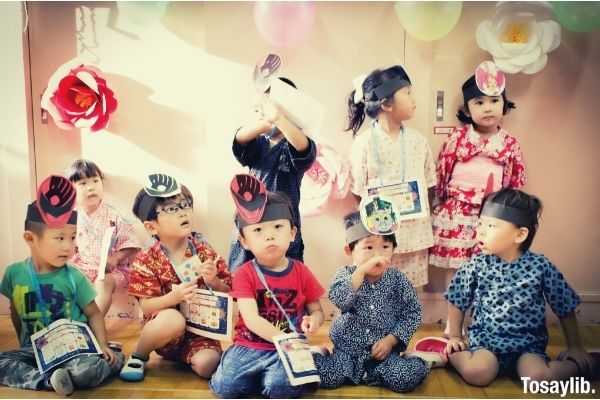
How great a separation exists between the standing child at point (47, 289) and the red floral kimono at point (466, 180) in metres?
1.33

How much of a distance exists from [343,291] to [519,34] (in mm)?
1155

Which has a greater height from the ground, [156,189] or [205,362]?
[156,189]

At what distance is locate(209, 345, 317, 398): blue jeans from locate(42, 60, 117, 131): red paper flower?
1.04 m

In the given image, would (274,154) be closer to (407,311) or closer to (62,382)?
(407,311)

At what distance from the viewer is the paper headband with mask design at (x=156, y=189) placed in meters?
2.27

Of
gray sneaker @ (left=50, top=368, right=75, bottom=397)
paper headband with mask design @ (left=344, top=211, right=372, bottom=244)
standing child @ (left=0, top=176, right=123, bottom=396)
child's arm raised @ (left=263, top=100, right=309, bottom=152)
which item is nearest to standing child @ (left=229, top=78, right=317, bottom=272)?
child's arm raised @ (left=263, top=100, right=309, bottom=152)

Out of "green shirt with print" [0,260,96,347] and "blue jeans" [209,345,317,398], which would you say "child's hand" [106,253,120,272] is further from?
"blue jeans" [209,345,317,398]

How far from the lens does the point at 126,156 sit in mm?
2570

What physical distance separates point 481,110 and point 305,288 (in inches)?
37.9

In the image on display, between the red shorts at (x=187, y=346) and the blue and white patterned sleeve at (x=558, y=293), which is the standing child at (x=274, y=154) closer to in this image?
the red shorts at (x=187, y=346)

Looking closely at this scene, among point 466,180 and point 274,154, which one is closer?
point 274,154

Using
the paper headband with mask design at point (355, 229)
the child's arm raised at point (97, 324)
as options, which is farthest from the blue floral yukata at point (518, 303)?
the child's arm raised at point (97, 324)

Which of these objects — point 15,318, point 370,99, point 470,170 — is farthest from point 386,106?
point 15,318

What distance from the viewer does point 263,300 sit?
7.17 feet
